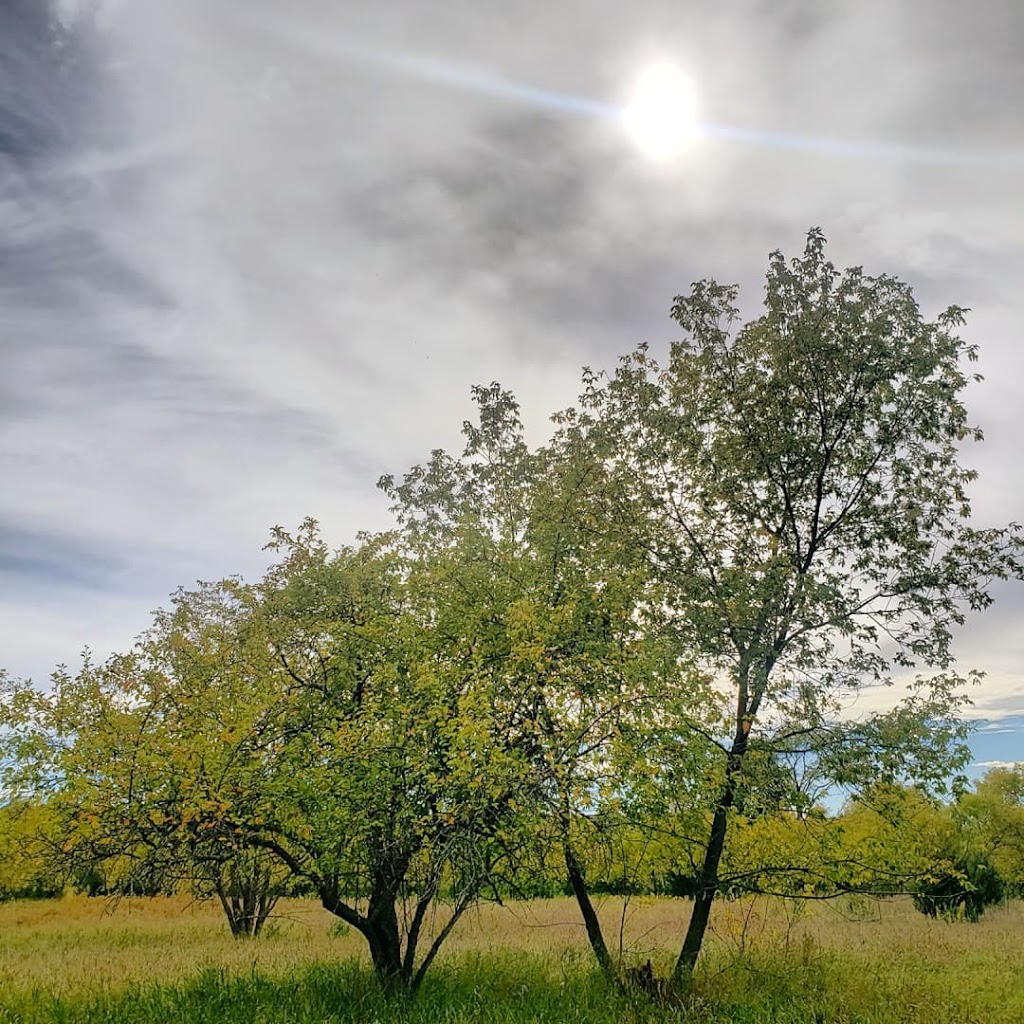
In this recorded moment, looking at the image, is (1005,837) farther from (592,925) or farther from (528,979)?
(528,979)

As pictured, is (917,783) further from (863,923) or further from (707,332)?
(863,923)

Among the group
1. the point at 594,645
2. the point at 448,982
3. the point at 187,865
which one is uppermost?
the point at 594,645

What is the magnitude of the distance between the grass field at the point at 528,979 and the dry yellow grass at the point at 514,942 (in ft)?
0.26

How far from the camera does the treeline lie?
952 cm

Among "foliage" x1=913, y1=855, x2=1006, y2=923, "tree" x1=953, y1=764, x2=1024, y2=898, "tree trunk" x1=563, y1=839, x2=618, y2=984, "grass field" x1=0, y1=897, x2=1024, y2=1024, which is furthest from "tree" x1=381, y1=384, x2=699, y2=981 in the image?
"tree" x1=953, y1=764, x2=1024, y2=898

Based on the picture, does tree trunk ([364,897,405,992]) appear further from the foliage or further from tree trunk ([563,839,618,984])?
the foliage

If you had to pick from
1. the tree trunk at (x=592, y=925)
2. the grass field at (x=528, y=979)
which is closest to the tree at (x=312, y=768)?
the grass field at (x=528, y=979)

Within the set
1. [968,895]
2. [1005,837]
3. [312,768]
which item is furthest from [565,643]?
[1005,837]

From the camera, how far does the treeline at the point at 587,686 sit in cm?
952

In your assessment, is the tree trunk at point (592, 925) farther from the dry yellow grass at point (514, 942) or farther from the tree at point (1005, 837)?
the tree at point (1005, 837)

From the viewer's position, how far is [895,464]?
13.3m

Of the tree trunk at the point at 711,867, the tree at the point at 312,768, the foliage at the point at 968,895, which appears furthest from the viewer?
the foliage at the point at 968,895

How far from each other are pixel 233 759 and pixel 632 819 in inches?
219

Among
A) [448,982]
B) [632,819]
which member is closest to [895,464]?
[632,819]
